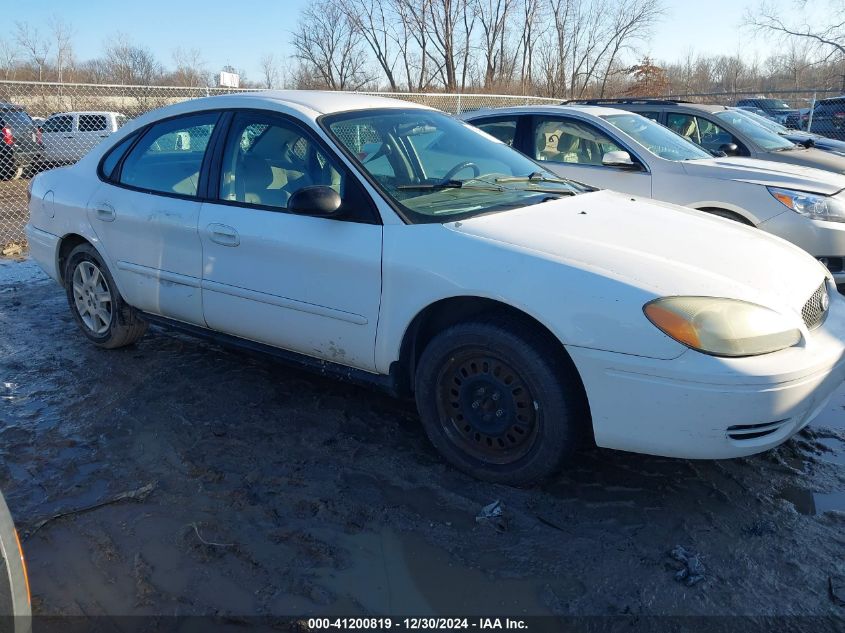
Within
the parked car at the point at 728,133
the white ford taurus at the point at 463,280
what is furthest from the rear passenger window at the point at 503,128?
the white ford taurus at the point at 463,280

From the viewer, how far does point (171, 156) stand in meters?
4.17

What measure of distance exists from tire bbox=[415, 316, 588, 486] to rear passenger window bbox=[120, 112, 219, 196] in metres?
1.85

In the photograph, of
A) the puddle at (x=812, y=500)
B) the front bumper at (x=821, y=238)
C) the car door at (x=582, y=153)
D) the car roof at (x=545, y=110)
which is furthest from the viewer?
the car roof at (x=545, y=110)

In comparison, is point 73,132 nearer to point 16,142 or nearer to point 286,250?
point 16,142

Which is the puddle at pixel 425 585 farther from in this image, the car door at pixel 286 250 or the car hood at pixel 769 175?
the car hood at pixel 769 175

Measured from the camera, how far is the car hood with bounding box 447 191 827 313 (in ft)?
8.92

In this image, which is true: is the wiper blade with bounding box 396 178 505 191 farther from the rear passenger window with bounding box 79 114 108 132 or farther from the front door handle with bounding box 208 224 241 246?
the rear passenger window with bounding box 79 114 108 132

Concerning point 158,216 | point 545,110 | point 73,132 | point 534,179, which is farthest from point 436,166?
point 73,132

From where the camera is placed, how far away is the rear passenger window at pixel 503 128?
6883mm

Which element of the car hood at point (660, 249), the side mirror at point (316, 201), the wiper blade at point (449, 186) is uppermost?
the wiper blade at point (449, 186)

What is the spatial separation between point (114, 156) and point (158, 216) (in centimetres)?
81

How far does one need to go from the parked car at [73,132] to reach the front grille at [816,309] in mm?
15111

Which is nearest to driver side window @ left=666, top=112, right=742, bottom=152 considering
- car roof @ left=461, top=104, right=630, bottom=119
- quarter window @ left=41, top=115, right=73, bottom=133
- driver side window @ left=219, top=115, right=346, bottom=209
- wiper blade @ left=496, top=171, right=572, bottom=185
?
car roof @ left=461, top=104, right=630, bottom=119

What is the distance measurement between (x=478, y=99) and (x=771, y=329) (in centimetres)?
1658
